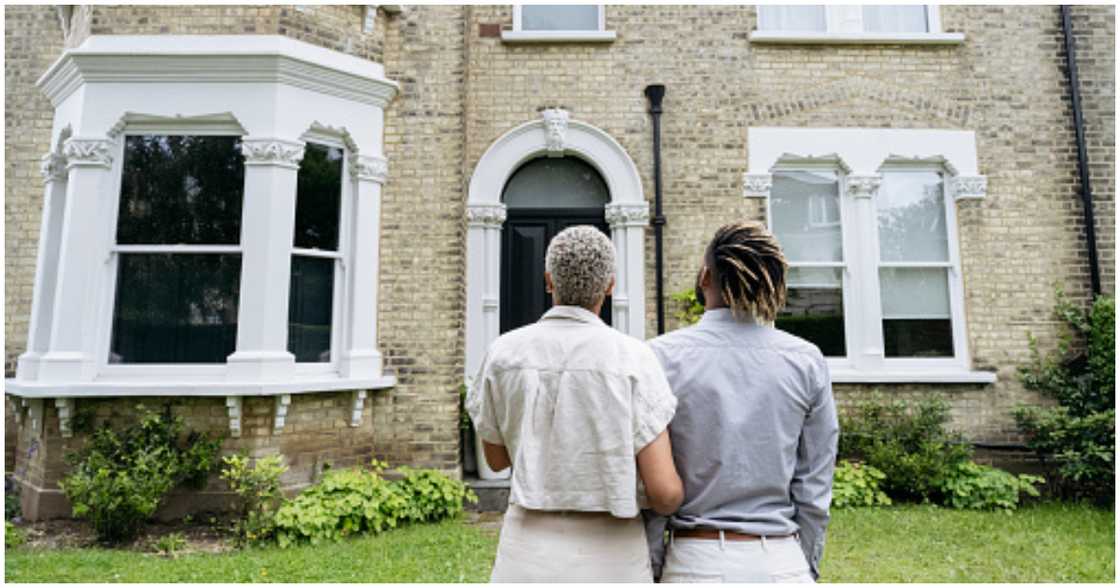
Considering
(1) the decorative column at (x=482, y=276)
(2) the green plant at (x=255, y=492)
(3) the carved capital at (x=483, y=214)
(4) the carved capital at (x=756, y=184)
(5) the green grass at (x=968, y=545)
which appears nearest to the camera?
(5) the green grass at (x=968, y=545)

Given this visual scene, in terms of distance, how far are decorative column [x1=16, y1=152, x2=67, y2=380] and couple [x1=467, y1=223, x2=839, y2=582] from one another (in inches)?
217

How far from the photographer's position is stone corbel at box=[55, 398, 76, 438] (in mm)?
4785

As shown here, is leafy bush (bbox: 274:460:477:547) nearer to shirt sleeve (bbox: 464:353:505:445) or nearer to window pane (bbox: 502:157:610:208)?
window pane (bbox: 502:157:610:208)

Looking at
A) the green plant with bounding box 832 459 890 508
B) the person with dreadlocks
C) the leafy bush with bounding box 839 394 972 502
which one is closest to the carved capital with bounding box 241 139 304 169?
the person with dreadlocks

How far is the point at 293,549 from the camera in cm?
432

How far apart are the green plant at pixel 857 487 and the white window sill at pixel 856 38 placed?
4.47 meters

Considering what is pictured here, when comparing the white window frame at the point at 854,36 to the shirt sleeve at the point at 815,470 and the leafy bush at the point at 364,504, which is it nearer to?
the leafy bush at the point at 364,504

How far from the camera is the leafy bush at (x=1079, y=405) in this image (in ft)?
18.4

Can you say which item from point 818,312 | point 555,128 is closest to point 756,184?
point 818,312

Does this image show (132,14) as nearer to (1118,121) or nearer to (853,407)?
(853,407)

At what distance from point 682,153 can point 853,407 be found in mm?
3177

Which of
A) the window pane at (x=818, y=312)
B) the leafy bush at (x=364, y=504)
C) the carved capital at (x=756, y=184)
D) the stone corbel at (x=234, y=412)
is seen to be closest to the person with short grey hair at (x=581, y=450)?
the leafy bush at (x=364, y=504)

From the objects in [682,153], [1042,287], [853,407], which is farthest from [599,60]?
[1042,287]

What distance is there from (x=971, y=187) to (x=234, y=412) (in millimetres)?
7480
